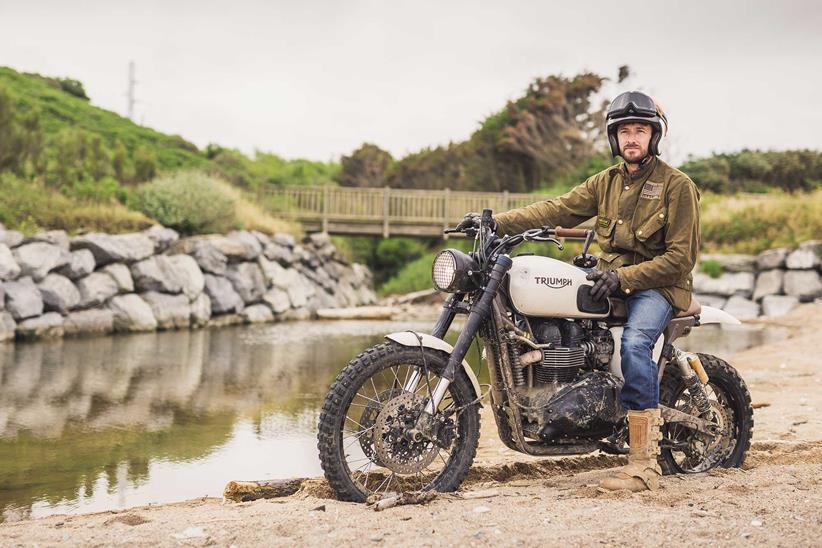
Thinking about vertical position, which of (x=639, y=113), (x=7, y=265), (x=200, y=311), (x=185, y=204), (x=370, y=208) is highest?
(x=370, y=208)

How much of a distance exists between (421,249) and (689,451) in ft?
83.9

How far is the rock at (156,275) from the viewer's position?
14.7 m

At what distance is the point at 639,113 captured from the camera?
13.7 feet

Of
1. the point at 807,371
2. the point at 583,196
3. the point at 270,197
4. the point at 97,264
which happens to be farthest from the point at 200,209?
the point at 583,196

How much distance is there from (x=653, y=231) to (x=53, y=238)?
11429mm

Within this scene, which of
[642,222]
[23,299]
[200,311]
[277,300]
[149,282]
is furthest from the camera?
[277,300]

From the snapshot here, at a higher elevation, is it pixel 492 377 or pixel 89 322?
pixel 492 377

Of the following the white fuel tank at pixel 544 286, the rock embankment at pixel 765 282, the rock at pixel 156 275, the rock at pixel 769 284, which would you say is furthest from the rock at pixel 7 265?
the rock at pixel 769 284

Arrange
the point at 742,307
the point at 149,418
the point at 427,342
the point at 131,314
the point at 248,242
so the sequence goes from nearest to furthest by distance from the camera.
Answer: the point at 427,342
the point at 149,418
the point at 131,314
the point at 742,307
the point at 248,242

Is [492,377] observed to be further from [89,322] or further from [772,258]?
[772,258]

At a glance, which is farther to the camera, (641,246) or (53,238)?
(53,238)

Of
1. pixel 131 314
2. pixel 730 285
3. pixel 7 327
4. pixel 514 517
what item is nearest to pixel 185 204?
pixel 131 314

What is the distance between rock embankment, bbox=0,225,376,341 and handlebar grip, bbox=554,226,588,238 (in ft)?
31.7

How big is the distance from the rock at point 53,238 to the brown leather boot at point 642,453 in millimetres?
11350
